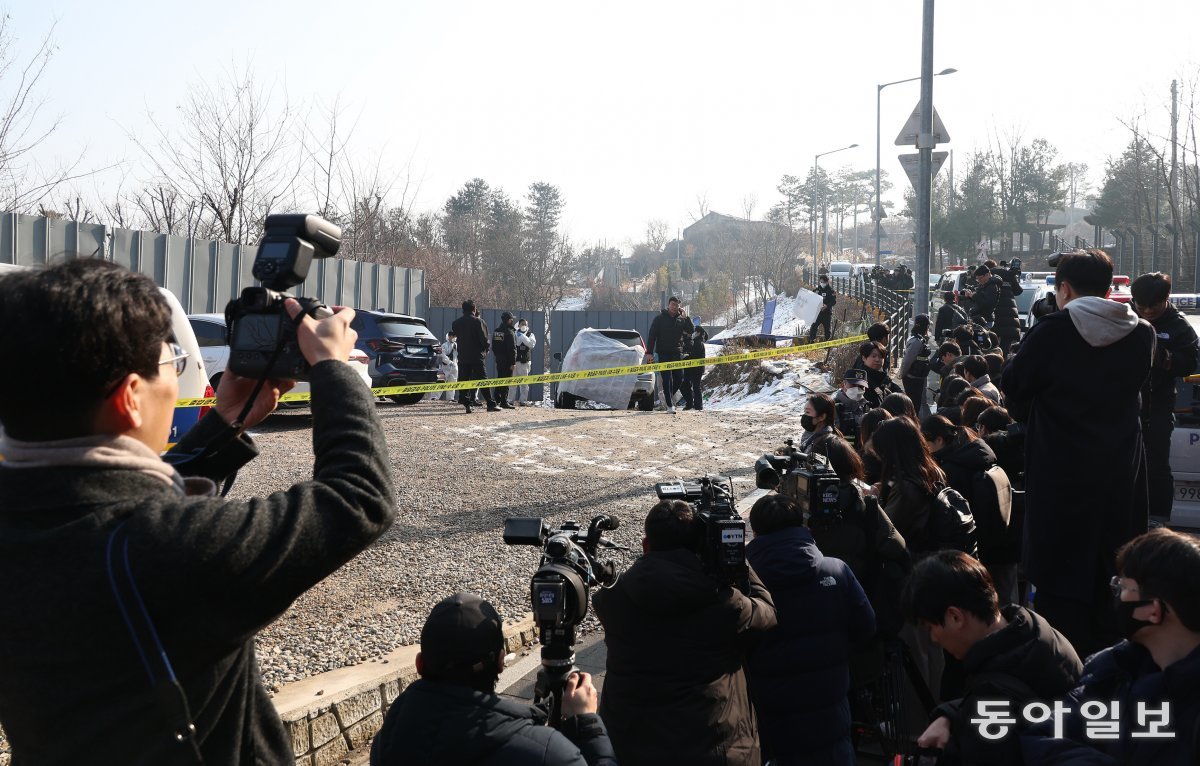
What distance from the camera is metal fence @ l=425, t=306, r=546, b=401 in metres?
27.5

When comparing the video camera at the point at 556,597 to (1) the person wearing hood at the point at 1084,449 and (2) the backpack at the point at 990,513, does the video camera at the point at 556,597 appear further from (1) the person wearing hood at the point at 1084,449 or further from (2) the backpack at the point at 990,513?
(2) the backpack at the point at 990,513

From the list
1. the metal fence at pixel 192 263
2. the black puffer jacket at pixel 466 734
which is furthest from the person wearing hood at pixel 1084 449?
the metal fence at pixel 192 263

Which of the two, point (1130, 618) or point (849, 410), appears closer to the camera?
point (1130, 618)

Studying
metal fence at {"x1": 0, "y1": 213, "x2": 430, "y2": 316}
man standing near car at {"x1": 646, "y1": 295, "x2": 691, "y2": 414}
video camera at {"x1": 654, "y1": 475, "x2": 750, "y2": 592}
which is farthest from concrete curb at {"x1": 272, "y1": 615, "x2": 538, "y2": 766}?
man standing near car at {"x1": 646, "y1": 295, "x2": 691, "y2": 414}

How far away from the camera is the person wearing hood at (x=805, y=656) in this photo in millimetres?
3680

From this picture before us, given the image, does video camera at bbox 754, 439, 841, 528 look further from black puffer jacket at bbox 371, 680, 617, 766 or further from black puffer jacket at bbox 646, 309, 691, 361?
black puffer jacket at bbox 646, 309, 691, 361

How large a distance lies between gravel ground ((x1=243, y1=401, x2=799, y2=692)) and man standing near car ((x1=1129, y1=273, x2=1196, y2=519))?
3.41m

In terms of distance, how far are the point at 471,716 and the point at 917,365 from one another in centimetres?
917

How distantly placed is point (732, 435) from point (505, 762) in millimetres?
11622

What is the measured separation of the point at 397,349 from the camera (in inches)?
628

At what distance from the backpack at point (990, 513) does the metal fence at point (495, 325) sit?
20986 mm

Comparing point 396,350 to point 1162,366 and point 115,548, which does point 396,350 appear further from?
point 115,548

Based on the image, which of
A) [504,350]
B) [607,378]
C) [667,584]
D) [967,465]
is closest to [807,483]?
[667,584]

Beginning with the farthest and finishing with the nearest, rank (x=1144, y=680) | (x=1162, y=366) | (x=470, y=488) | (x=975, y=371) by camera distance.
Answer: (x=470, y=488), (x=975, y=371), (x=1162, y=366), (x=1144, y=680)
